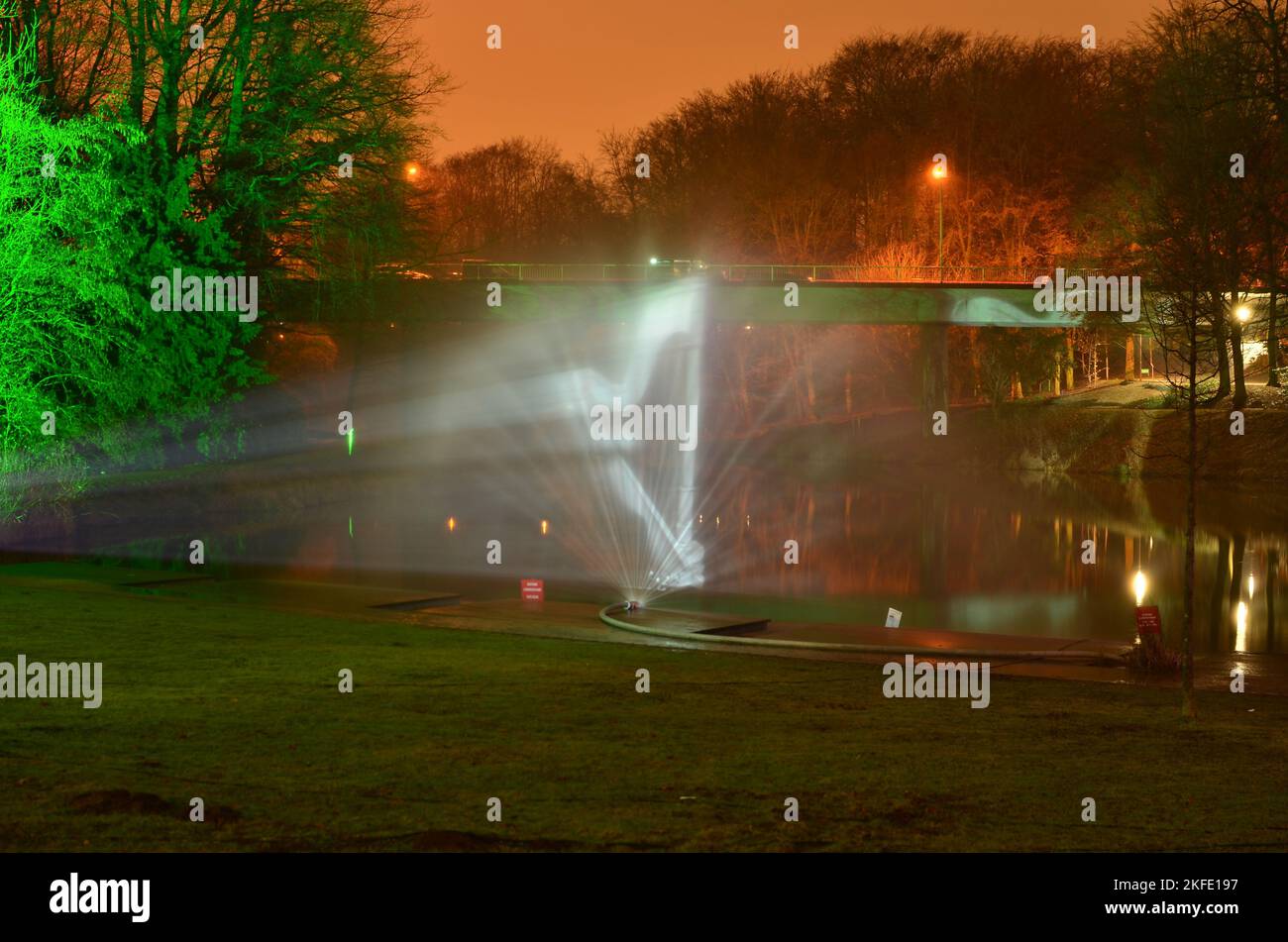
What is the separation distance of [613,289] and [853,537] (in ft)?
90.8

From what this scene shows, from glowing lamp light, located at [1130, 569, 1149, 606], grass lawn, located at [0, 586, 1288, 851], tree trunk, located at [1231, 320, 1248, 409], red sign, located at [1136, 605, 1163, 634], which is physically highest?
tree trunk, located at [1231, 320, 1248, 409]

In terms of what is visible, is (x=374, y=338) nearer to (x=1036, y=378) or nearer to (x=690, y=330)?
(x=690, y=330)

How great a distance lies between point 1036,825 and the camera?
36.3 feet

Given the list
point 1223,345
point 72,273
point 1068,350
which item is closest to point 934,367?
point 1068,350

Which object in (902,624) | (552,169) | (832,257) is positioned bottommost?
(902,624)

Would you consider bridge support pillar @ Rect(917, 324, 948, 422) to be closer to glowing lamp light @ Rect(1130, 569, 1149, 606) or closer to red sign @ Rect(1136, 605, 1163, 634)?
glowing lamp light @ Rect(1130, 569, 1149, 606)

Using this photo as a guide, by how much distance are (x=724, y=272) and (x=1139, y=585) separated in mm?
40852

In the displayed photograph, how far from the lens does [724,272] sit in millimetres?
73188

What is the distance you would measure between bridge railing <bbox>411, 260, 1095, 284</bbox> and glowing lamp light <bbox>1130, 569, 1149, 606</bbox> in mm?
35652

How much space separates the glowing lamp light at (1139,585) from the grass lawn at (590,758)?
44.4 ft

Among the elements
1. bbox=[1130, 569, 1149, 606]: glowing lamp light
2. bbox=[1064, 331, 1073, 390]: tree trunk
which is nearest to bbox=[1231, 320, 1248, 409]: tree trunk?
bbox=[1064, 331, 1073, 390]: tree trunk

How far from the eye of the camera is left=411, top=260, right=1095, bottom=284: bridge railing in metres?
70.4

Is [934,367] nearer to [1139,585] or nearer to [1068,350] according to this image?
[1068,350]

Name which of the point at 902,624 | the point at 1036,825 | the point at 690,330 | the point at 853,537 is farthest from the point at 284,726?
the point at 690,330
